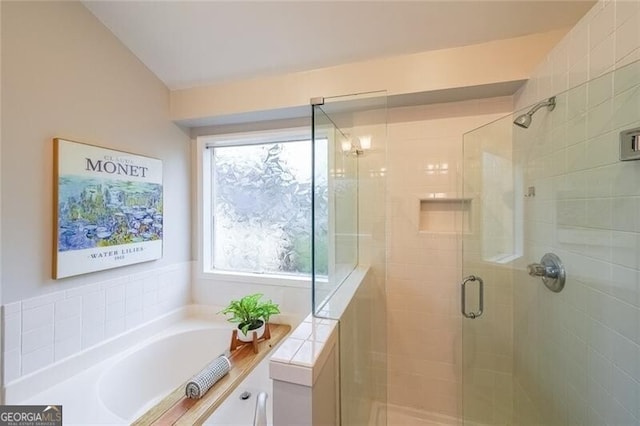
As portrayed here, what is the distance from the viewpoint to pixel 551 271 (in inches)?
53.7

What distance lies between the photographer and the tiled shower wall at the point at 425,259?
75.2 inches

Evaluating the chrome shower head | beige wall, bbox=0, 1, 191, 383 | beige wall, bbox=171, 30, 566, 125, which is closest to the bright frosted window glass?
beige wall, bbox=171, 30, 566, 125

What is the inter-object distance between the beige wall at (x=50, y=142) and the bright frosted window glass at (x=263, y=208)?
62 centimetres

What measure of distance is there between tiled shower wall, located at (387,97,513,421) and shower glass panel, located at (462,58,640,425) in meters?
0.10

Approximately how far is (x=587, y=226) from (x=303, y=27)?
1.75 metres

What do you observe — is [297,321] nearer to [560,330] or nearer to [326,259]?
[326,259]

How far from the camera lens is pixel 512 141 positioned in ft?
5.58

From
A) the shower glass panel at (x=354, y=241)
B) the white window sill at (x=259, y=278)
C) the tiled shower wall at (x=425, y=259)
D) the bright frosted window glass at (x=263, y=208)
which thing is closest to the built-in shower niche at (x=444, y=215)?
the tiled shower wall at (x=425, y=259)

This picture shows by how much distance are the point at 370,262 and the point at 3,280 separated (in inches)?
77.6

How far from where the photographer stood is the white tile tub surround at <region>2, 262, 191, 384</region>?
4.45 ft

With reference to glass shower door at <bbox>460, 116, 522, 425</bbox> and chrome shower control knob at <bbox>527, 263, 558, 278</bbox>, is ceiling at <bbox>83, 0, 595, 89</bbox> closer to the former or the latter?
glass shower door at <bbox>460, 116, 522, 425</bbox>

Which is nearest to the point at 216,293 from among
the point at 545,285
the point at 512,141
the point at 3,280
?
the point at 3,280

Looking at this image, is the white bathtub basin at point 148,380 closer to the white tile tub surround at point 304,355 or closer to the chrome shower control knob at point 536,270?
the white tile tub surround at point 304,355

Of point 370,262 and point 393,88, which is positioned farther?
point 370,262
